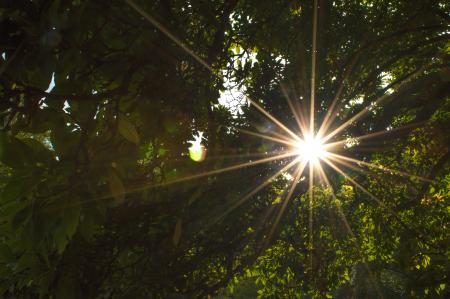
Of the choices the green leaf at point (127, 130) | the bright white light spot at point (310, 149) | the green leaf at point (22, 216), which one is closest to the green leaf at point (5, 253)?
the green leaf at point (22, 216)

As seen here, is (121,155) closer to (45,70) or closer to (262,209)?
(45,70)

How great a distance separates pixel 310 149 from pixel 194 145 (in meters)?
1.90

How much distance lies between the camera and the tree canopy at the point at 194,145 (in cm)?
186

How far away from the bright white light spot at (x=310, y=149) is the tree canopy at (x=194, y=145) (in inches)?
6.6

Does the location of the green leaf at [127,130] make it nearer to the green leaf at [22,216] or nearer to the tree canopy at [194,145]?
the tree canopy at [194,145]

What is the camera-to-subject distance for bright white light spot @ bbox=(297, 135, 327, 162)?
451cm

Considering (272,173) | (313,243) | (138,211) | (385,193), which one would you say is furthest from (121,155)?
(385,193)

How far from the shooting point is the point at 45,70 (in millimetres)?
1670

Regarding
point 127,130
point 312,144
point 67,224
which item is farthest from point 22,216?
point 312,144

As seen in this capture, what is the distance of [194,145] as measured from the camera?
128 inches

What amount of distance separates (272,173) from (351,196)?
2680 millimetres

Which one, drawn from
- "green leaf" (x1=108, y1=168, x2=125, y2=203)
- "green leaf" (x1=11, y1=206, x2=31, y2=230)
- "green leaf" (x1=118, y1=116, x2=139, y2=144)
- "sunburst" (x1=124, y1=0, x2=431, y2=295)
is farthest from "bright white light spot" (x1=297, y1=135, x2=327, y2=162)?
"green leaf" (x1=11, y1=206, x2=31, y2=230)

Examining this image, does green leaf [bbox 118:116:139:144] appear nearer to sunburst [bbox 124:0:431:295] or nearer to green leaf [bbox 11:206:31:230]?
green leaf [bbox 11:206:31:230]

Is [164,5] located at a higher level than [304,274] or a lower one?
higher
